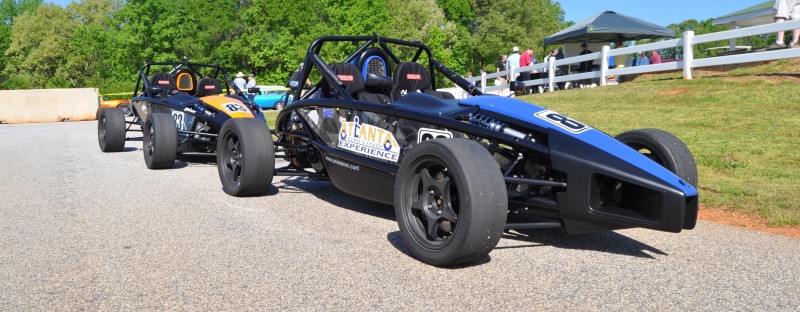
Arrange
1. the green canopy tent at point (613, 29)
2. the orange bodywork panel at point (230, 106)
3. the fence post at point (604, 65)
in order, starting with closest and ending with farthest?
the orange bodywork panel at point (230, 106) < the fence post at point (604, 65) < the green canopy tent at point (613, 29)

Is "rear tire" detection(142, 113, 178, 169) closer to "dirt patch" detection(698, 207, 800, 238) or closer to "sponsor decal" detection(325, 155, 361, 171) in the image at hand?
"sponsor decal" detection(325, 155, 361, 171)

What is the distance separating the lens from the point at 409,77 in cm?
668

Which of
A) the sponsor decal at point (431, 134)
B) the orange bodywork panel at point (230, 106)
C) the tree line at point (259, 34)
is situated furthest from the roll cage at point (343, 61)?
the tree line at point (259, 34)

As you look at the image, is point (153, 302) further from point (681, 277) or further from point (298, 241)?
point (681, 277)

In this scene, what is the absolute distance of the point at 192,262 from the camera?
4328mm

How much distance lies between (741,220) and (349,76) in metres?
3.51

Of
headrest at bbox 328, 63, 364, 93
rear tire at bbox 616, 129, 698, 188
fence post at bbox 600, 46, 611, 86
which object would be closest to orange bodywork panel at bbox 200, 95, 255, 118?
headrest at bbox 328, 63, 364, 93

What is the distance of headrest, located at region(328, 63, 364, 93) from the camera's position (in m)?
6.55

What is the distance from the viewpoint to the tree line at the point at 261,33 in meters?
53.0

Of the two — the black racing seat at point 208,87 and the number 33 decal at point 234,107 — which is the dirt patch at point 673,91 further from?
the number 33 decal at point 234,107

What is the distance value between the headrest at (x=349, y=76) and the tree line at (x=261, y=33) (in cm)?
4293

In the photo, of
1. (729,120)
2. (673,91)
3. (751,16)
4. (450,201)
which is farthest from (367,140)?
(751,16)

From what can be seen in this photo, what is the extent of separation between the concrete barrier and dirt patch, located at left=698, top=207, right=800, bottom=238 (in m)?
29.8

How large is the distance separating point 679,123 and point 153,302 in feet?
33.4
